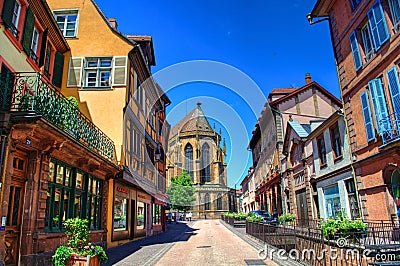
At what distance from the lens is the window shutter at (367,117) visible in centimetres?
1179

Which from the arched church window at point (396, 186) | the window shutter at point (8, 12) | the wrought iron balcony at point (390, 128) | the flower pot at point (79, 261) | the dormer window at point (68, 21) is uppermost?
the dormer window at point (68, 21)

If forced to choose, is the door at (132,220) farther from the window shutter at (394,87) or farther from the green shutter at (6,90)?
the window shutter at (394,87)

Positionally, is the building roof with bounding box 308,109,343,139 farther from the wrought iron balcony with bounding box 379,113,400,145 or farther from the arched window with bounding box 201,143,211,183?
the arched window with bounding box 201,143,211,183

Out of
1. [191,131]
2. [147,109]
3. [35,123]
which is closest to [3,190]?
[35,123]

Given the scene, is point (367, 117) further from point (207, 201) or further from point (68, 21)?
point (207, 201)

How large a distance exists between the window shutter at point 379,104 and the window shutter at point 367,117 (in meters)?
0.58

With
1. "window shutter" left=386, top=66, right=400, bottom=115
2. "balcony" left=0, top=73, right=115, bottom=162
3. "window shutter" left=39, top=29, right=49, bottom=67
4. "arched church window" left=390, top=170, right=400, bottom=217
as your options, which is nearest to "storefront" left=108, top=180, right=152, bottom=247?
"balcony" left=0, top=73, right=115, bottom=162

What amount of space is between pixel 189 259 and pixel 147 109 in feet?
43.5

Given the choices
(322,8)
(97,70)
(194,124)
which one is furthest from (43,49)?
(194,124)

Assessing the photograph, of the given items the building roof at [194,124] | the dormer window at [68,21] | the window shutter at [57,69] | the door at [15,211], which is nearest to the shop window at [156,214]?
the window shutter at [57,69]

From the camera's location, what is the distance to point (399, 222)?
10492 millimetres

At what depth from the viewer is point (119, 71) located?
1645cm

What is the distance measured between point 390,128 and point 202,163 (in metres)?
64.3

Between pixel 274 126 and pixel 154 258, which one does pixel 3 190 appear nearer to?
pixel 154 258
